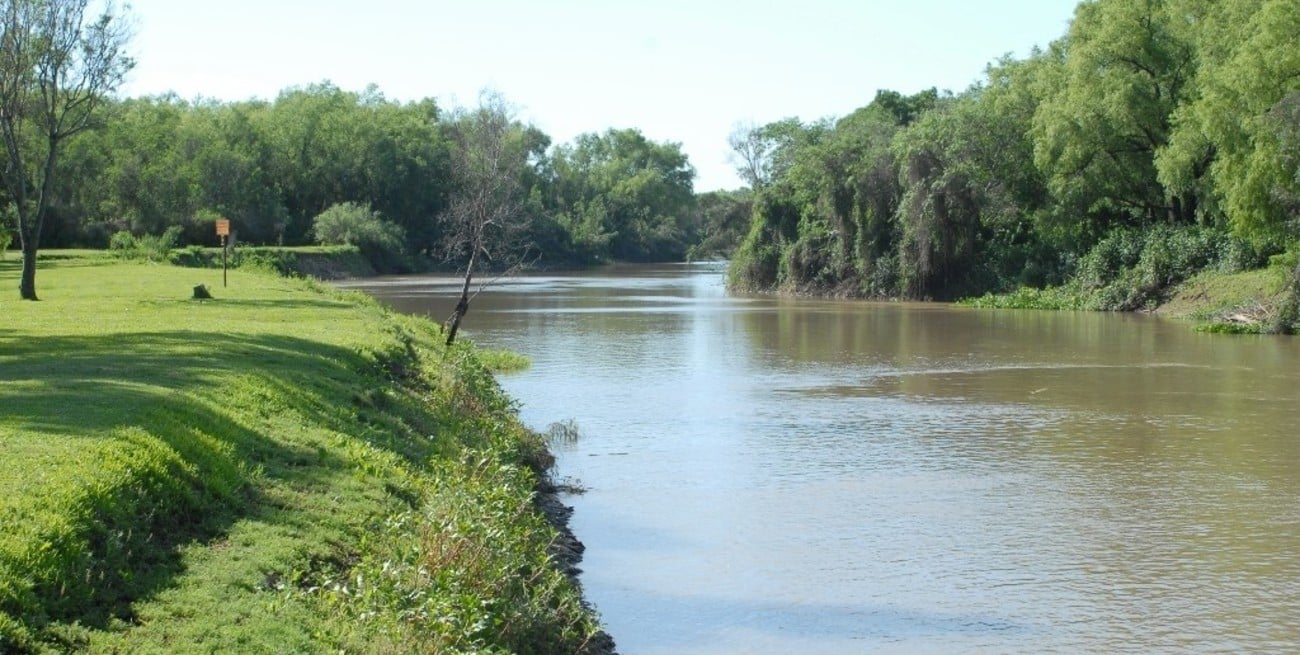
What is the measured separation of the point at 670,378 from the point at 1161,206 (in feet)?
116

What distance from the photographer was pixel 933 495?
17.3m

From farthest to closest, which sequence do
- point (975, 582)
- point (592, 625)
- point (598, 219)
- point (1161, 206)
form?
Result: point (598, 219) < point (1161, 206) < point (975, 582) < point (592, 625)

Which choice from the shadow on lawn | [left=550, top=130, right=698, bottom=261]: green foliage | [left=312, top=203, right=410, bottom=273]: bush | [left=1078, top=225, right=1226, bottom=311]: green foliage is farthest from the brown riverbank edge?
[left=550, top=130, right=698, bottom=261]: green foliage

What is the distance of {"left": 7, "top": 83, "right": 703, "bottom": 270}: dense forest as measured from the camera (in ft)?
272

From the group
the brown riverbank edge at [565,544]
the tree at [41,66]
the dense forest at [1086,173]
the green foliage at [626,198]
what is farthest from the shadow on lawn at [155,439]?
the green foliage at [626,198]

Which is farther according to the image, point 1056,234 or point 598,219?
→ point 598,219

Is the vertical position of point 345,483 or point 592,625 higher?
point 345,483

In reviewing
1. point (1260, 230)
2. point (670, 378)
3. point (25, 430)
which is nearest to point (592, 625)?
point (25, 430)

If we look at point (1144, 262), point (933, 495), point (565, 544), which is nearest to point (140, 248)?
point (1144, 262)

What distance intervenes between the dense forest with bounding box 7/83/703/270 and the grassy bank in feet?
147

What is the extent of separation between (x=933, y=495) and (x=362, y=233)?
87.8 metres

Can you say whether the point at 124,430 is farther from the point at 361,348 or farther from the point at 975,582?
the point at 361,348

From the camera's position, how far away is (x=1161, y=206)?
5772cm

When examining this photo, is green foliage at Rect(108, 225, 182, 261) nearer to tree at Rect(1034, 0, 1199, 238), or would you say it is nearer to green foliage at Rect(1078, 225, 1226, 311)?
tree at Rect(1034, 0, 1199, 238)
